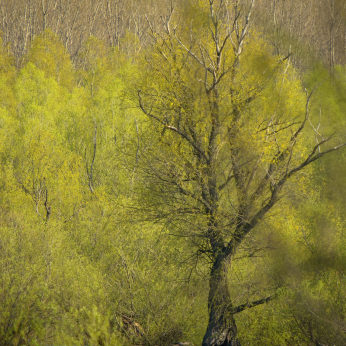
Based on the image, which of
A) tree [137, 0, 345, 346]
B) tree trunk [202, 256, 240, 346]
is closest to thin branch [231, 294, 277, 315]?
tree [137, 0, 345, 346]

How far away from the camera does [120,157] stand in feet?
46.1

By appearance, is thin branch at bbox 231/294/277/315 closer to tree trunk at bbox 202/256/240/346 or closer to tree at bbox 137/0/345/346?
tree at bbox 137/0/345/346

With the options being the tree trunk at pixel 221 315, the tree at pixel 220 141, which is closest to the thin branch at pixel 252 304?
the tree at pixel 220 141

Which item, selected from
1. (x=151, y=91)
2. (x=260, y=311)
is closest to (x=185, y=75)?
(x=151, y=91)

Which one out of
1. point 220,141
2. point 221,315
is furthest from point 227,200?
point 221,315

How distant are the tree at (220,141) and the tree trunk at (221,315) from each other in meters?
0.03

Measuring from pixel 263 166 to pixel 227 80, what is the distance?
254 centimetres

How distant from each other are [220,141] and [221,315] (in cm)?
445

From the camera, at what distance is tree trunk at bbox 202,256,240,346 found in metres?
11.1

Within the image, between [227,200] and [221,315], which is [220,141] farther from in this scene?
[221,315]

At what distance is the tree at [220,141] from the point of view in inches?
428

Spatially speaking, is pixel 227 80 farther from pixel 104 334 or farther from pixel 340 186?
pixel 104 334

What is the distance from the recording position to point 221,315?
447 inches

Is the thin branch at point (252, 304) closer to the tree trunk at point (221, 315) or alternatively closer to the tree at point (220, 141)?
the tree at point (220, 141)
